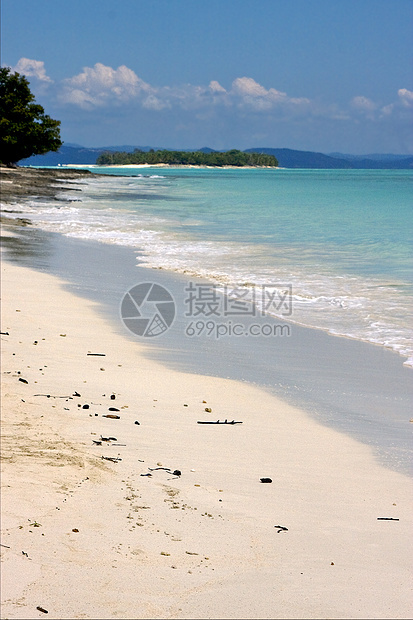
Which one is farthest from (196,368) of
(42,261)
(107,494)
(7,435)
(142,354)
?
(42,261)

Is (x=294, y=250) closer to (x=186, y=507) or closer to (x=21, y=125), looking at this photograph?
(x=186, y=507)

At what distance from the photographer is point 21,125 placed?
237 feet

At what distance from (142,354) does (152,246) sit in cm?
1100

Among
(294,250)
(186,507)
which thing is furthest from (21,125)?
(186,507)

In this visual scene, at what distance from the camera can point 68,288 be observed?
1112 cm

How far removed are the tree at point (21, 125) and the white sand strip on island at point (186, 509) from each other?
70.9 meters

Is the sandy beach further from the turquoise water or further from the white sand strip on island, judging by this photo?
the turquoise water

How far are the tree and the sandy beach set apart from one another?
70659mm

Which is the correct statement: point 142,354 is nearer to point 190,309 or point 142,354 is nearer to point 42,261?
point 190,309

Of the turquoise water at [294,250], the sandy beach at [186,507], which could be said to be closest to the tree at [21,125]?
the turquoise water at [294,250]

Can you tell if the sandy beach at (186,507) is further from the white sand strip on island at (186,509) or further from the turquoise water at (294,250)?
the turquoise water at (294,250)

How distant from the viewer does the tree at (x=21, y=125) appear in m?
72.1

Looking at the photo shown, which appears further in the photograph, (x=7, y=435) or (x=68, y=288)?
(x=68, y=288)

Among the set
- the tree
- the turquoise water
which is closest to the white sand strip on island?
the turquoise water
